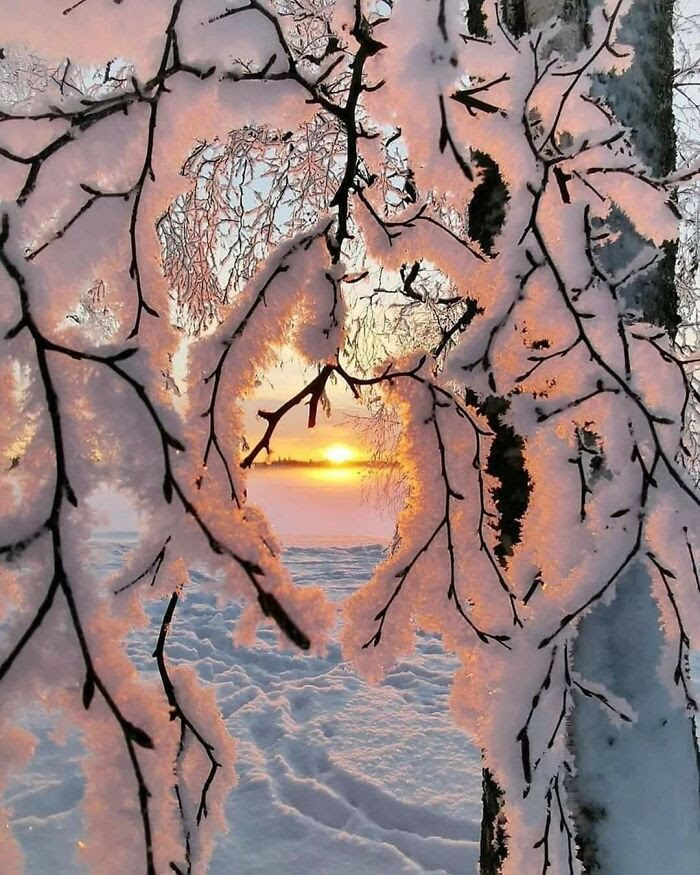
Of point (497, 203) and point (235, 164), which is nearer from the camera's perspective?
point (497, 203)

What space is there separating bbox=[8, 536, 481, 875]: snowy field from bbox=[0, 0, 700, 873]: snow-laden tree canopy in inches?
72.6

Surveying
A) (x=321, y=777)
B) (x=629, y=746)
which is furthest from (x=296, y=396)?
(x=321, y=777)

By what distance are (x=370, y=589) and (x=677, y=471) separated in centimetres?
48

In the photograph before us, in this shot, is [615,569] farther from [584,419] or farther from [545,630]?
[584,419]

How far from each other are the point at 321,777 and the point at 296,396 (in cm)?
401

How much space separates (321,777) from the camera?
4391 mm

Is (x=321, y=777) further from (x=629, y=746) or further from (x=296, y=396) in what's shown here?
(x=296, y=396)

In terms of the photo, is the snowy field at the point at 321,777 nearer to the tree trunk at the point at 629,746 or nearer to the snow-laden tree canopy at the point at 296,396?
the tree trunk at the point at 629,746

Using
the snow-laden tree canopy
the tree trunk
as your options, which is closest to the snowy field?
the tree trunk

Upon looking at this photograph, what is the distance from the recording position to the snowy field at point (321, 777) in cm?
Result: 366

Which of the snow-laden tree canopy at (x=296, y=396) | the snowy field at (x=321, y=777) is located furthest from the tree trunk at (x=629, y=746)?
the snowy field at (x=321, y=777)

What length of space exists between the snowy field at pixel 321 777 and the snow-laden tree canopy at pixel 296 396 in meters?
1.84

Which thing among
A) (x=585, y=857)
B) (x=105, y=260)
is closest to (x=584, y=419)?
(x=105, y=260)

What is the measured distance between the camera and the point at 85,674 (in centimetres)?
67
